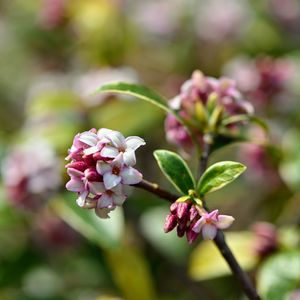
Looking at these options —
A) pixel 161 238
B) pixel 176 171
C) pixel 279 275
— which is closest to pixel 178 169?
pixel 176 171

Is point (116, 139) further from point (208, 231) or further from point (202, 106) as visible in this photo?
point (202, 106)

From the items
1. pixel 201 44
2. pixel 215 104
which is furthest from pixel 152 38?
pixel 215 104

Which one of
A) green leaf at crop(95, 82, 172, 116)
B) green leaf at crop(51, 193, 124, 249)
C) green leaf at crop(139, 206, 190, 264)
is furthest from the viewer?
green leaf at crop(139, 206, 190, 264)

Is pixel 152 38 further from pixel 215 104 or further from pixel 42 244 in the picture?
pixel 215 104

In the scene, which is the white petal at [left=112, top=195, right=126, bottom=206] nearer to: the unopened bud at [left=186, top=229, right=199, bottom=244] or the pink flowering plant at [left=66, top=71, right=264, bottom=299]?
the pink flowering plant at [left=66, top=71, right=264, bottom=299]

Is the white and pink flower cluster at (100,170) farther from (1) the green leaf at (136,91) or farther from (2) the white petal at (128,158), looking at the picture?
(1) the green leaf at (136,91)

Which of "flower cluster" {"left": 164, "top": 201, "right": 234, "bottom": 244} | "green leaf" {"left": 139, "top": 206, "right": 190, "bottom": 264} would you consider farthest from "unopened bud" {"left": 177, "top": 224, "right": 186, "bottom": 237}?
"green leaf" {"left": 139, "top": 206, "right": 190, "bottom": 264}

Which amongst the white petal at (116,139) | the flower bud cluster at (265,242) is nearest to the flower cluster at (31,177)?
the flower bud cluster at (265,242)
